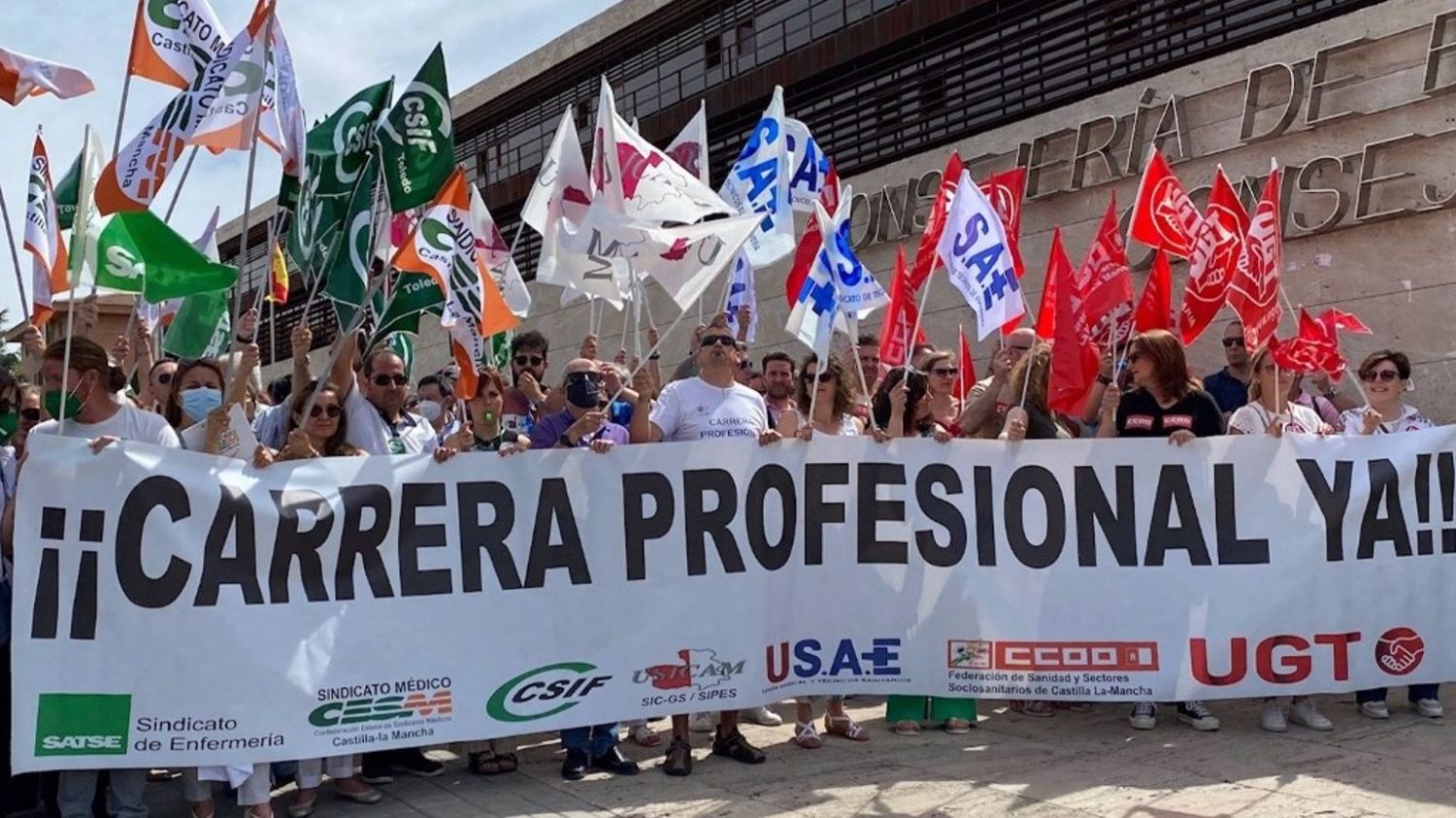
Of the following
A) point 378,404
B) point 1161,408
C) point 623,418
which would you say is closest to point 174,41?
point 378,404

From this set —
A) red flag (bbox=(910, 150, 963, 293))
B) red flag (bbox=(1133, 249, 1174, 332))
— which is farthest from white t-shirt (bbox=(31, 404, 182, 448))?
red flag (bbox=(1133, 249, 1174, 332))

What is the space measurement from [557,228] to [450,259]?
0.58m

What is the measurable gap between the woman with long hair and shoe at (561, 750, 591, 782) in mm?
2519

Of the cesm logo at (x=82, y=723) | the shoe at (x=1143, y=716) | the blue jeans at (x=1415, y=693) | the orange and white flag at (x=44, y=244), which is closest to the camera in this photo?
the cesm logo at (x=82, y=723)

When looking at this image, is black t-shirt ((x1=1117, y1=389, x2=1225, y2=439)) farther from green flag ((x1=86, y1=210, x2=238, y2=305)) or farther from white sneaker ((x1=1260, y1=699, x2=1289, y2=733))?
green flag ((x1=86, y1=210, x2=238, y2=305))

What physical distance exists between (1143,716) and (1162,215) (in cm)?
267

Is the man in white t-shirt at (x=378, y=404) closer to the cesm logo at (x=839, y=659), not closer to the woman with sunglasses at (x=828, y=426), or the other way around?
the woman with sunglasses at (x=828, y=426)

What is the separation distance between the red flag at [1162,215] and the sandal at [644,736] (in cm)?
359

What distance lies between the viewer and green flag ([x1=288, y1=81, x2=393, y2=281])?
17.9 ft

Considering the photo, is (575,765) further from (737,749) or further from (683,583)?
Answer: (683,583)

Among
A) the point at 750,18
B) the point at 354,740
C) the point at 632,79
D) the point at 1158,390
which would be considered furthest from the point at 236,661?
the point at 632,79

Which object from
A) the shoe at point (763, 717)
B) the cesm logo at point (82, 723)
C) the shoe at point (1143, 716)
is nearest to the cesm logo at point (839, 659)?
the shoe at point (763, 717)

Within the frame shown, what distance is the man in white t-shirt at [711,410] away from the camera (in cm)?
574

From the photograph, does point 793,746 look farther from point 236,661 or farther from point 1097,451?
point 236,661
